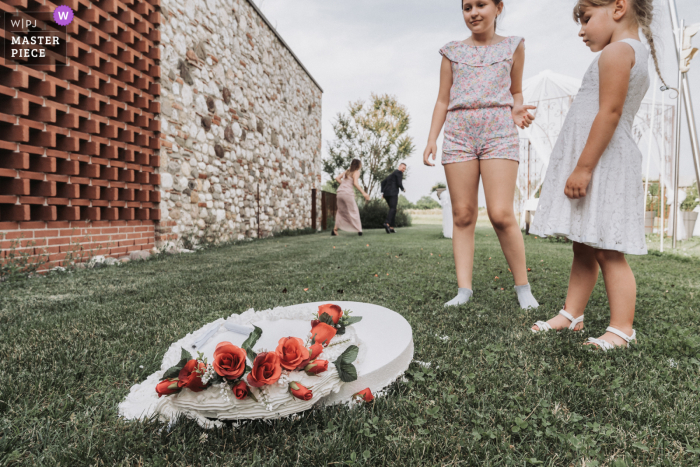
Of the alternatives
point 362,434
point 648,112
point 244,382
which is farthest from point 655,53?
point 648,112

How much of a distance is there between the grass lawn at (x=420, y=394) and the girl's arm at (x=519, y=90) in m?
1.14

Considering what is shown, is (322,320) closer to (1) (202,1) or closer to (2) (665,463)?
(2) (665,463)

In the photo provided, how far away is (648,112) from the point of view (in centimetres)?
783

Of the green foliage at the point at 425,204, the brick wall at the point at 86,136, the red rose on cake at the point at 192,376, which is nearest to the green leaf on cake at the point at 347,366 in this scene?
the red rose on cake at the point at 192,376

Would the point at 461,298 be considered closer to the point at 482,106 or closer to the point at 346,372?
the point at 482,106

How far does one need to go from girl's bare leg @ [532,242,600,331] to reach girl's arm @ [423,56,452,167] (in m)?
1.07

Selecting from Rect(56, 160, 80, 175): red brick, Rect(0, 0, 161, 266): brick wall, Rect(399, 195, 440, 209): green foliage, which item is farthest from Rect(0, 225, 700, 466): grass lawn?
Rect(399, 195, 440, 209): green foliage

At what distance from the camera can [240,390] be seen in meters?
0.93

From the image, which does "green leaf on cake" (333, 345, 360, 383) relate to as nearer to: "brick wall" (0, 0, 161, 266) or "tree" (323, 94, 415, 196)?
"brick wall" (0, 0, 161, 266)

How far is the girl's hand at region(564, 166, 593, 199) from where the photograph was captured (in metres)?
1.61

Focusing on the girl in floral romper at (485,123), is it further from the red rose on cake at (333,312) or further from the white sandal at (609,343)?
the red rose on cake at (333,312)

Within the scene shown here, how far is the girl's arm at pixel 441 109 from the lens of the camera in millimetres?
2338

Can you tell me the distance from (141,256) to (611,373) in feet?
15.8

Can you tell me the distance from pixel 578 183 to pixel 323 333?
1303mm
